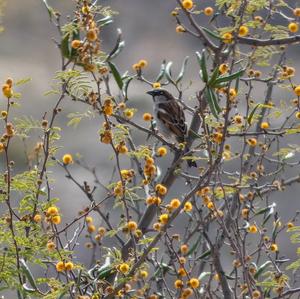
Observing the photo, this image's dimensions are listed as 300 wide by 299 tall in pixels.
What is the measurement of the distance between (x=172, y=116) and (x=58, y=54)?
1452 centimetres

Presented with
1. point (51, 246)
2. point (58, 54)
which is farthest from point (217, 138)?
point (58, 54)

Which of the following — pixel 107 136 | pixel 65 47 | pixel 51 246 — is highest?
pixel 65 47

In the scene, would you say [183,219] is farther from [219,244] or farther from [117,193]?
[117,193]

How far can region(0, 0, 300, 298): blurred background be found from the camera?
14617 mm

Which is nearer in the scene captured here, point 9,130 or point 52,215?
point 9,130

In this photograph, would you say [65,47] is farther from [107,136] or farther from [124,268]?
[124,268]

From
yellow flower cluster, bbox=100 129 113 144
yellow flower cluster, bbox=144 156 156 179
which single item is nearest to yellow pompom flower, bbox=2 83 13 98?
yellow flower cluster, bbox=100 129 113 144

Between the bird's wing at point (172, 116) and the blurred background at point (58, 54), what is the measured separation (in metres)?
5.83

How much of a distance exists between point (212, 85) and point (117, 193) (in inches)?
21.9

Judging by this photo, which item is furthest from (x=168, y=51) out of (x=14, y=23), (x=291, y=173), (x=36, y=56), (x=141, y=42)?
(x=291, y=173)

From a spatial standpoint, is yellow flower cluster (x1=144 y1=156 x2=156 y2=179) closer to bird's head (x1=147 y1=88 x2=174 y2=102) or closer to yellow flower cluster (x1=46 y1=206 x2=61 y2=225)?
yellow flower cluster (x1=46 y1=206 x2=61 y2=225)

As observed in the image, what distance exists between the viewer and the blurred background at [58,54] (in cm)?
1462

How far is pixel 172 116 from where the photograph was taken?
6262 mm

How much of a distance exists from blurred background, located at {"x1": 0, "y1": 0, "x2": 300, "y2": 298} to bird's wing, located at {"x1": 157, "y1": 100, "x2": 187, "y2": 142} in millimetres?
5834
